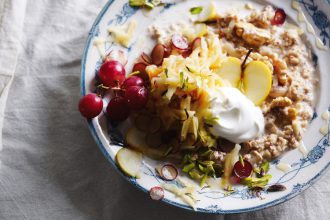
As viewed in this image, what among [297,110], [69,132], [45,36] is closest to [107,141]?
[69,132]

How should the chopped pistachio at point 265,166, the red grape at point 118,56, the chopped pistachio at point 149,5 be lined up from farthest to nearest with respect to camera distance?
the chopped pistachio at point 149,5
the red grape at point 118,56
the chopped pistachio at point 265,166

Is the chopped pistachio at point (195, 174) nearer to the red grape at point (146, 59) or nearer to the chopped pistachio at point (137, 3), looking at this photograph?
the red grape at point (146, 59)

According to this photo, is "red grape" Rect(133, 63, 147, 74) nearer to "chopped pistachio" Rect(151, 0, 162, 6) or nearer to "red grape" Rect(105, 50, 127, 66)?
"red grape" Rect(105, 50, 127, 66)

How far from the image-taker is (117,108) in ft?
7.08

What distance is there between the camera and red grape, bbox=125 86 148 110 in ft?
6.97

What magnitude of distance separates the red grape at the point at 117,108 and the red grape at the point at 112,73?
9 centimetres

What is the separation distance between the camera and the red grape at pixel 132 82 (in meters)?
2.19

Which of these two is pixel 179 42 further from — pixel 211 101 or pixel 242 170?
pixel 242 170

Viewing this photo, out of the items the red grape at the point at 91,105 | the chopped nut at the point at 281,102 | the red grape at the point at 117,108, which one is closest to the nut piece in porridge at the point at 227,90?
the chopped nut at the point at 281,102

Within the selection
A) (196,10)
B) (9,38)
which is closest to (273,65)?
(196,10)

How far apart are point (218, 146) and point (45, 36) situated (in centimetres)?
103

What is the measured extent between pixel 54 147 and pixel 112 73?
1.52 ft

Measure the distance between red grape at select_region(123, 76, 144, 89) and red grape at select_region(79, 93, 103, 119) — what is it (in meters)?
0.14

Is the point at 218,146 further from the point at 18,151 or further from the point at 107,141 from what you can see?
the point at 18,151
